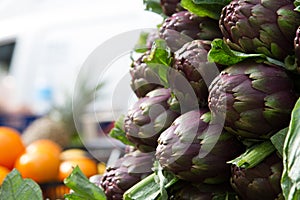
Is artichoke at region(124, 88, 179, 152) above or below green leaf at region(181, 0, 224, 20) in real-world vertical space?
below

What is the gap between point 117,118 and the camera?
964 millimetres

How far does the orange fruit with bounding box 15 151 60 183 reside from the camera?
4.62 ft

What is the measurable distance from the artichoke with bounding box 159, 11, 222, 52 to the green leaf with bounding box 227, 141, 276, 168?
177 mm

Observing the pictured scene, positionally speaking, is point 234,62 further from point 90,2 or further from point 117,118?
point 90,2

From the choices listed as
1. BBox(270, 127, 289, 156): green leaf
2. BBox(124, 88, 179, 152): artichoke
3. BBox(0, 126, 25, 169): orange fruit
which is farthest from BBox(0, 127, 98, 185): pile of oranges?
BBox(270, 127, 289, 156): green leaf

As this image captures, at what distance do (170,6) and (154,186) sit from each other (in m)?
0.28

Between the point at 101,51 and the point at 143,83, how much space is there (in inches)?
3.5

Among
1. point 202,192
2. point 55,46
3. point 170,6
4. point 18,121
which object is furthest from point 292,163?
point 55,46

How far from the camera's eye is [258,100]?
63 centimetres

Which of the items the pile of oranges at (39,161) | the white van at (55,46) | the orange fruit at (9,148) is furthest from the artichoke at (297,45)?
the white van at (55,46)

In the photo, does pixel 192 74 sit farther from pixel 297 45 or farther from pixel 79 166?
pixel 79 166

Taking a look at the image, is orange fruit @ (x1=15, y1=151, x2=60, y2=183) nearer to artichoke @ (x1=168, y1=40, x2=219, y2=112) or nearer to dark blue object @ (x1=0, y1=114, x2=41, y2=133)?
artichoke @ (x1=168, y1=40, x2=219, y2=112)

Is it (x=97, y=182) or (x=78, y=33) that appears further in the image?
(x=78, y=33)

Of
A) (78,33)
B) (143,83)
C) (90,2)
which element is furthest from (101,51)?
(90,2)
